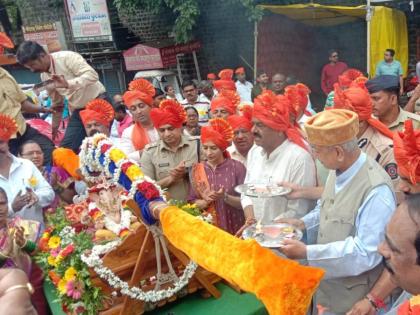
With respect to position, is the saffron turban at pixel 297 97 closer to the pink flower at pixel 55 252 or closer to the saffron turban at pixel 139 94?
the saffron turban at pixel 139 94

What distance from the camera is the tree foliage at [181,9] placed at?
10530 millimetres

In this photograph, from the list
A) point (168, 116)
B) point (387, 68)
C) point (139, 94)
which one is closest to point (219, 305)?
point (168, 116)

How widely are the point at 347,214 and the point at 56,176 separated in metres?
3.16

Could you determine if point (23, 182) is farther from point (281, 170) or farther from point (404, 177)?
point (404, 177)

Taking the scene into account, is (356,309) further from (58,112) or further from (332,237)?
(58,112)

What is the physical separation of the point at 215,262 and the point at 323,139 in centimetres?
89

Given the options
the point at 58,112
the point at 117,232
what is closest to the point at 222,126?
the point at 117,232

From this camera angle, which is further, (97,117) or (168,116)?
(97,117)

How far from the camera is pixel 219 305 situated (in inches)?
115

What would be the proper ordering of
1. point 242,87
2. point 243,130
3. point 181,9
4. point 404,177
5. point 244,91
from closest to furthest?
point 404,177, point 243,130, point 244,91, point 242,87, point 181,9

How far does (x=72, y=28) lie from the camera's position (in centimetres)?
1363

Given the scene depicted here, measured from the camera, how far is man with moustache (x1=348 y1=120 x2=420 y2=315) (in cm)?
232

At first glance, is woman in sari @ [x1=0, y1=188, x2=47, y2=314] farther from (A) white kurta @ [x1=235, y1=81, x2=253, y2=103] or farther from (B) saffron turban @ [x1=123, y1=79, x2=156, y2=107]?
(A) white kurta @ [x1=235, y1=81, x2=253, y2=103]

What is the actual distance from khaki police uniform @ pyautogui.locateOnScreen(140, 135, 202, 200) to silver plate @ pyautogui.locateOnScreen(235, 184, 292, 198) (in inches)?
45.0
